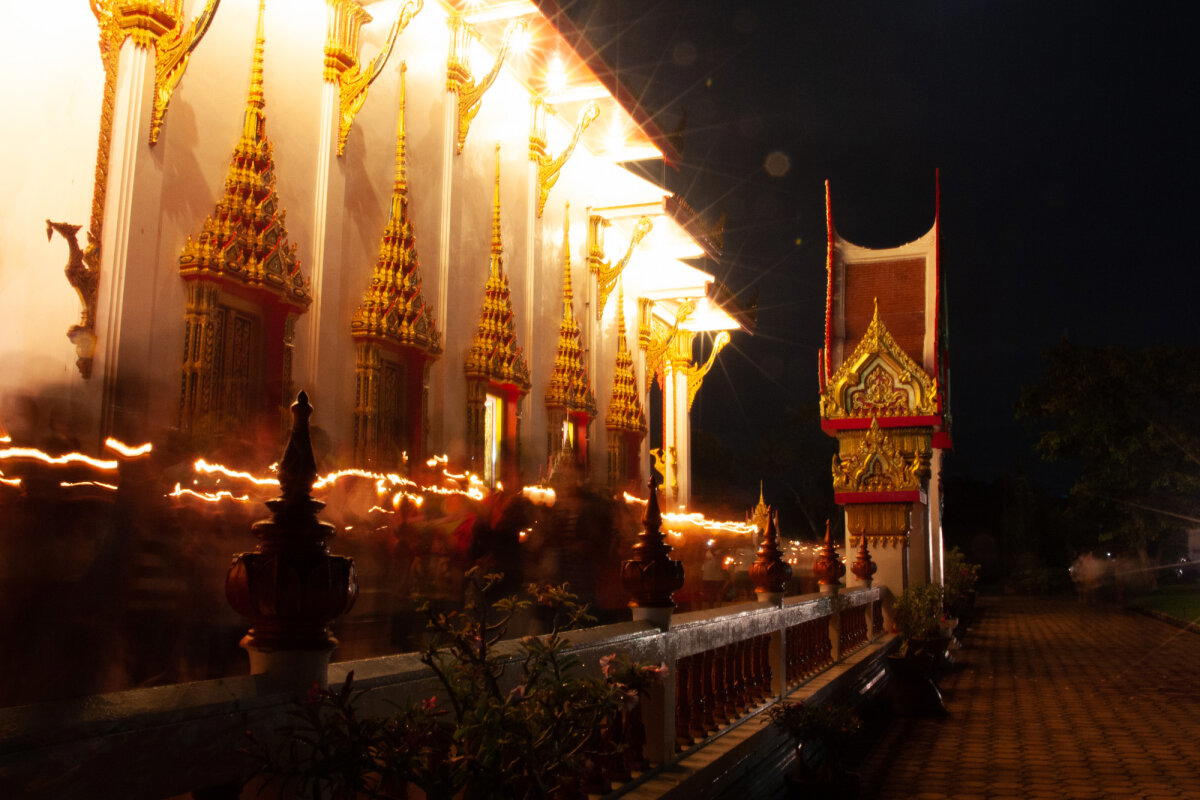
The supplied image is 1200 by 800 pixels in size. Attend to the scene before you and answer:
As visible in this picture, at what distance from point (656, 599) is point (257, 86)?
212 inches

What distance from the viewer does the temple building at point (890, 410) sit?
41.7ft

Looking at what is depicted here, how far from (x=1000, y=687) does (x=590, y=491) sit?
4.96 meters

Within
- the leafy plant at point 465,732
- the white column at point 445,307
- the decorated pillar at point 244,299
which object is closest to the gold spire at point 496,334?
the white column at point 445,307

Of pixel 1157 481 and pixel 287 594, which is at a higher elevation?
pixel 1157 481

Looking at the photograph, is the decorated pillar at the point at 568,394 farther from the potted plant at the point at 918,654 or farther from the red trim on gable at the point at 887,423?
the potted plant at the point at 918,654

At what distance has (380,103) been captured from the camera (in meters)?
9.81

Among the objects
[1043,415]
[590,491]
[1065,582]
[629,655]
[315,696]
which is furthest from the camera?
[1065,582]

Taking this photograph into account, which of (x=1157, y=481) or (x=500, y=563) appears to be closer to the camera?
(x=500, y=563)

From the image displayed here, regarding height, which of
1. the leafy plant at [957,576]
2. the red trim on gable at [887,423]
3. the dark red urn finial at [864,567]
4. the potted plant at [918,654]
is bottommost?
the potted plant at [918,654]

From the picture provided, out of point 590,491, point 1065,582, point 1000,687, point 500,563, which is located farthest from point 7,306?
point 1065,582

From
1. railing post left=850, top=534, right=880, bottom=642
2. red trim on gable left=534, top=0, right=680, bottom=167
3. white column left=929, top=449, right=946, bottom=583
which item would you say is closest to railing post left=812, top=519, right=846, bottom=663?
railing post left=850, top=534, right=880, bottom=642

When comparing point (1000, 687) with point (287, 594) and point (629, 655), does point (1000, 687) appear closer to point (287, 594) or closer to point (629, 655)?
point (629, 655)

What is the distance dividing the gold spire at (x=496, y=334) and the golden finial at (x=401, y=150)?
1884 mm

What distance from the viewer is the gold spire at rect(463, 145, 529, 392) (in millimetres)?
11156
